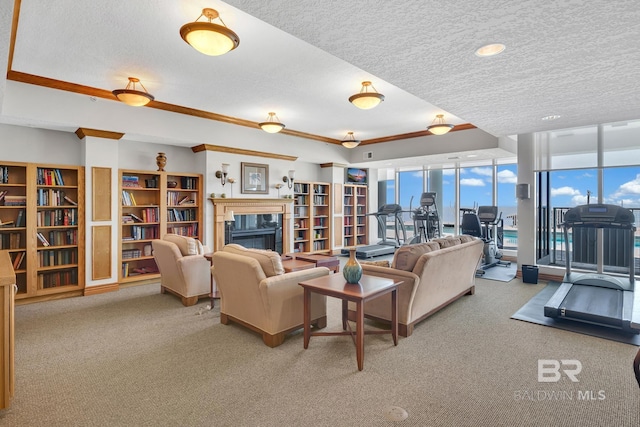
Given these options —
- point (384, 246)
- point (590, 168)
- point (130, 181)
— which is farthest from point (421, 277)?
point (384, 246)

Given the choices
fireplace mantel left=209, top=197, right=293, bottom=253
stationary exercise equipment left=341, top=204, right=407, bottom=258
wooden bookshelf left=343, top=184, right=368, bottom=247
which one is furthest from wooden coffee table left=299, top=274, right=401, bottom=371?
wooden bookshelf left=343, top=184, right=368, bottom=247

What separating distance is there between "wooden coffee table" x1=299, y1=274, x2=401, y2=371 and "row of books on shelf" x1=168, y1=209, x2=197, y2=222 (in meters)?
3.90

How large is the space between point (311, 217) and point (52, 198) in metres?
5.15

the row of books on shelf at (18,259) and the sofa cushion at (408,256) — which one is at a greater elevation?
the sofa cushion at (408,256)

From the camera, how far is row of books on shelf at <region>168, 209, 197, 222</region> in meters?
6.16

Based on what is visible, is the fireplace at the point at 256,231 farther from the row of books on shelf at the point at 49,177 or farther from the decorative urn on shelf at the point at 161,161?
the row of books on shelf at the point at 49,177

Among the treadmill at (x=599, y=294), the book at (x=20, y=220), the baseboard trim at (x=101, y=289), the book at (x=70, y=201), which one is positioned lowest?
the baseboard trim at (x=101, y=289)

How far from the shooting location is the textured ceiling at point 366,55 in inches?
86.8

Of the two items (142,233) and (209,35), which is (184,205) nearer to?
(142,233)

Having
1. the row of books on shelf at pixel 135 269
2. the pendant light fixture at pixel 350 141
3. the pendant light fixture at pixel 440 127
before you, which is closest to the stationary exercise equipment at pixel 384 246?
the pendant light fixture at pixel 350 141

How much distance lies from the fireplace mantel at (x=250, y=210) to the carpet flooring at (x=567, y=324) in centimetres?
486

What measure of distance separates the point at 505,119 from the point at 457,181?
4.70 metres

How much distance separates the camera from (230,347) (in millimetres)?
3189

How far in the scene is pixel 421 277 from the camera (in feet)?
11.4
